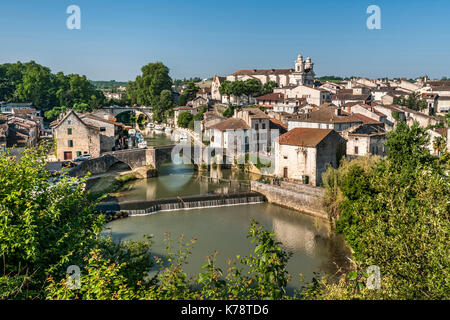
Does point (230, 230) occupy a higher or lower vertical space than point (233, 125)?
lower

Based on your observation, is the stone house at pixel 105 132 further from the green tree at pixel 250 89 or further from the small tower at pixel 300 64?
the small tower at pixel 300 64

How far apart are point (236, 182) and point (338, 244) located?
43.0 ft

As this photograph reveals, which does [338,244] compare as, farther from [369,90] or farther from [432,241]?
[369,90]

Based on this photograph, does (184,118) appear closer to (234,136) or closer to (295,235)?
(234,136)

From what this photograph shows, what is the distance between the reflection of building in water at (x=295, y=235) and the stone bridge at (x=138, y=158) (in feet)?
46.8

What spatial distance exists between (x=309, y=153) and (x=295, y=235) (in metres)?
8.54

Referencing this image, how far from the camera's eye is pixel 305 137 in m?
28.6

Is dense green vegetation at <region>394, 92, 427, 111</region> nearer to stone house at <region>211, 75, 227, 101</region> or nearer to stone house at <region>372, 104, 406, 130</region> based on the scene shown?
stone house at <region>372, 104, 406, 130</region>

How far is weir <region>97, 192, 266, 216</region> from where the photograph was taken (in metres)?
23.4

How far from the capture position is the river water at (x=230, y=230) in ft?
56.4


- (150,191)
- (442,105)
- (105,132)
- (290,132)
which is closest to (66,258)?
(150,191)

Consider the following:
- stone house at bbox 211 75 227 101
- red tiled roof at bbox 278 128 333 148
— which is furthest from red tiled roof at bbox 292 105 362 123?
stone house at bbox 211 75 227 101

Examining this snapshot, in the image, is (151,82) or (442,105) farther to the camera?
(151,82)
